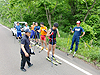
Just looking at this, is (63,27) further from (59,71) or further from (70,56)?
(59,71)

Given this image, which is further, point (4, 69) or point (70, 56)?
point (70, 56)

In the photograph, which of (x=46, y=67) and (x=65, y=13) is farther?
(x=65, y=13)

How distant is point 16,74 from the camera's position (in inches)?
165

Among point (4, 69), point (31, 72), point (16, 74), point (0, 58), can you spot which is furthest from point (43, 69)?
point (0, 58)

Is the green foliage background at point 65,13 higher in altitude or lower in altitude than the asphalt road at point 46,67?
higher

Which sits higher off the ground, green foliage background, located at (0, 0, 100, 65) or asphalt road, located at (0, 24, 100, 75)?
green foliage background, located at (0, 0, 100, 65)

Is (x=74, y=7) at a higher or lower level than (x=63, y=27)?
higher

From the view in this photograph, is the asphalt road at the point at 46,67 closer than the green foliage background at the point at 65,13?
Yes

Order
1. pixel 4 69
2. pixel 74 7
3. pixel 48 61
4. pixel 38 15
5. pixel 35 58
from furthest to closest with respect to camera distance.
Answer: pixel 38 15 → pixel 74 7 → pixel 35 58 → pixel 48 61 → pixel 4 69

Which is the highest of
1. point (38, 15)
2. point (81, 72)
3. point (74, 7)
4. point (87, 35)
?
point (74, 7)

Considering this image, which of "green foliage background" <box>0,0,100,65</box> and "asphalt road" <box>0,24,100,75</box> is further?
"green foliage background" <box>0,0,100,65</box>

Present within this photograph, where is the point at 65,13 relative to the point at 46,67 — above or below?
above

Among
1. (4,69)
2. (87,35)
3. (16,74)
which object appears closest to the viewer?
(16,74)

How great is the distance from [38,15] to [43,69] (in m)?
14.6
